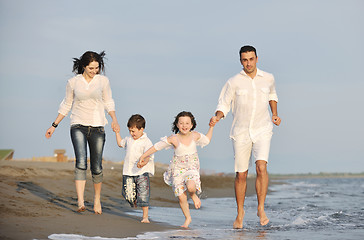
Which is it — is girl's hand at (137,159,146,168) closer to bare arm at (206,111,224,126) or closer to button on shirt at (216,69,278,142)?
bare arm at (206,111,224,126)

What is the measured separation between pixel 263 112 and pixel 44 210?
11.1ft

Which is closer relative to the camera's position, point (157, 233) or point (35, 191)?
point (157, 233)

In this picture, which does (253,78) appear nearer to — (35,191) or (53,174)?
(35,191)

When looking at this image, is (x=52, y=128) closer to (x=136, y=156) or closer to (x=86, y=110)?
(x=86, y=110)

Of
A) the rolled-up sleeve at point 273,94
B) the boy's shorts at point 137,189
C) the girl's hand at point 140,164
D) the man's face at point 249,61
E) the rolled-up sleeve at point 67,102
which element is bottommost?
the boy's shorts at point 137,189

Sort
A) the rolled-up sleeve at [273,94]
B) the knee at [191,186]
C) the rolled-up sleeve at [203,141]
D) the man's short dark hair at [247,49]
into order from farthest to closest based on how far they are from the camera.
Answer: the rolled-up sleeve at [273,94], the rolled-up sleeve at [203,141], the man's short dark hair at [247,49], the knee at [191,186]

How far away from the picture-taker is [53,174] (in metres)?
15.8

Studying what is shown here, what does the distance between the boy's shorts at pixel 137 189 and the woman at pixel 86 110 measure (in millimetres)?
528

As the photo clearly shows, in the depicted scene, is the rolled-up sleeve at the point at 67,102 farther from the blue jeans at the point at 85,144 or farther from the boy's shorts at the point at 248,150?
the boy's shorts at the point at 248,150

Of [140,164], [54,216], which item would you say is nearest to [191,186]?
[140,164]

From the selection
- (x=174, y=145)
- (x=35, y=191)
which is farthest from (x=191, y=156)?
(x=35, y=191)

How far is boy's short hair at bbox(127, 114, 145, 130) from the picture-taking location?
7.76m

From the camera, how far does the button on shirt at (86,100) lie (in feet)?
25.3

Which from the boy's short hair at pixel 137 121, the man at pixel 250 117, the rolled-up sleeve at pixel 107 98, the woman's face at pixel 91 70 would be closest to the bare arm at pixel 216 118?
the man at pixel 250 117
